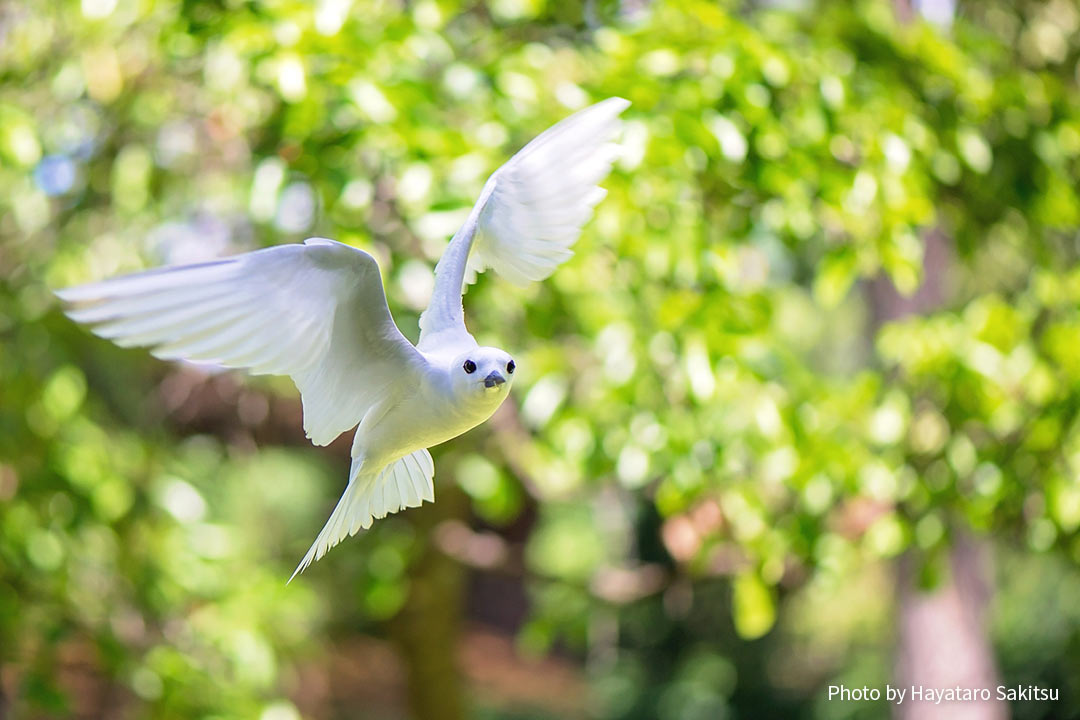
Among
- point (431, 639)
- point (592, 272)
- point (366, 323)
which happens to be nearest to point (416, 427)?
point (366, 323)

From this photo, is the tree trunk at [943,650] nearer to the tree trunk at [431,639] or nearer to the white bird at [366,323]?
the tree trunk at [431,639]

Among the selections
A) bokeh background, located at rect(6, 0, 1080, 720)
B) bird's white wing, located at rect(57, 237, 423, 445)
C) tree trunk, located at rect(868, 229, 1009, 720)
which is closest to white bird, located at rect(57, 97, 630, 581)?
bird's white wing, located at rect(57, 237, 423, 445)

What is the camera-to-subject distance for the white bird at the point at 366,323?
0.74 m

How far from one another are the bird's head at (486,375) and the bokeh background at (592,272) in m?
1.17

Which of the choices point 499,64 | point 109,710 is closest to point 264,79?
point 499,64

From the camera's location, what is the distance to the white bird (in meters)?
0.74

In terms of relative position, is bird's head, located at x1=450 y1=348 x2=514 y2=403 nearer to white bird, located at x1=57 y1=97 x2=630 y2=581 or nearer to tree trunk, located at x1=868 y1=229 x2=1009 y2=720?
white bird, located at x1=57 y1=97 x2=630 y2=581

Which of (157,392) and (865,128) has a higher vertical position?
(865,128)

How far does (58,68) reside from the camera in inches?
108

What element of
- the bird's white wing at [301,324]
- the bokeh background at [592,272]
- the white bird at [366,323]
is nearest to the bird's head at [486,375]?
the white bird at [366,323]

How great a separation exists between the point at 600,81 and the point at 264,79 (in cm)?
62

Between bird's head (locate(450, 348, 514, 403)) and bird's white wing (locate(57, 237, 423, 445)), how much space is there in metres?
0.11

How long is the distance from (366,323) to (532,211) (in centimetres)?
26

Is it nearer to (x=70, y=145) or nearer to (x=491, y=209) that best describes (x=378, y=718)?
(x=70, y=145)
